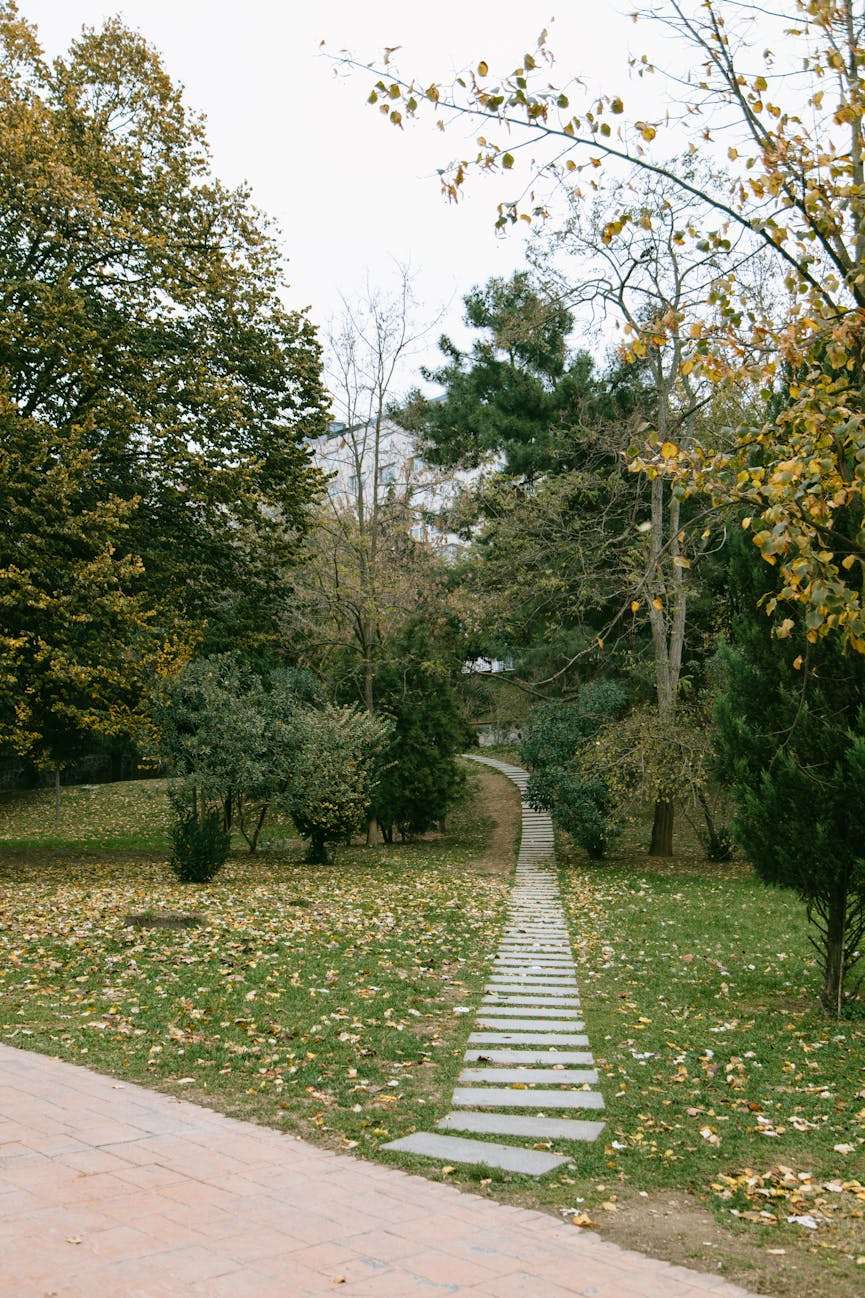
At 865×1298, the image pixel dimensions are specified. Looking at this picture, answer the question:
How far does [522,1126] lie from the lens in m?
5.60

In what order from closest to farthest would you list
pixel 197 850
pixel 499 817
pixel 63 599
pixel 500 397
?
pixel 63 599 < pixel 197 850 < pixel 500 397 < pixel 499 817

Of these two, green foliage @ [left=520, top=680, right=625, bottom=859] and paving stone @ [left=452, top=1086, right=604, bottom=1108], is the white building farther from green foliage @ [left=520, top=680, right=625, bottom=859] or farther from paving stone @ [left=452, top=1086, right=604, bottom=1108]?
paving stone @ [left=452, top=1086, right=604, bottom=1108]

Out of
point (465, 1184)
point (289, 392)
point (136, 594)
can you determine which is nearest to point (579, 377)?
point (289, 392)

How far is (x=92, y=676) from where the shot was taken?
17422mm

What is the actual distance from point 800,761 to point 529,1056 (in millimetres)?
3331

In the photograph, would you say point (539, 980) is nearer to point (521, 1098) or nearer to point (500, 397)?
point (521, 1098)

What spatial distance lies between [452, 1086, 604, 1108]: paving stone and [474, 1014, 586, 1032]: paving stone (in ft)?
4.97

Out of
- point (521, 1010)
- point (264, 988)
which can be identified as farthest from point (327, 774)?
point (521, 1010)

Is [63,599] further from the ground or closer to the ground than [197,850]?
further from the ground

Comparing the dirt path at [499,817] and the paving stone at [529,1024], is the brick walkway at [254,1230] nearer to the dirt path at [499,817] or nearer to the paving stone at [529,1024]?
the paving stone at [529,1024]

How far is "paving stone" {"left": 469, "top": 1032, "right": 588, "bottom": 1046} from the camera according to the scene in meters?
7.37

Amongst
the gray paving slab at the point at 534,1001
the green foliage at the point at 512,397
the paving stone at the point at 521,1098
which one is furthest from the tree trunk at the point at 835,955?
the green foliage at the point at 512,397

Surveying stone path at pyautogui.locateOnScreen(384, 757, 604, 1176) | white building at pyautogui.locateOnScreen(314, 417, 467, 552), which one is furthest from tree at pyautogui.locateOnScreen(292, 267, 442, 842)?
stone path at pyautogui.locateOnScreen(384, 757, 604, 1176)

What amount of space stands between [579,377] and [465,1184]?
24.5 meters
